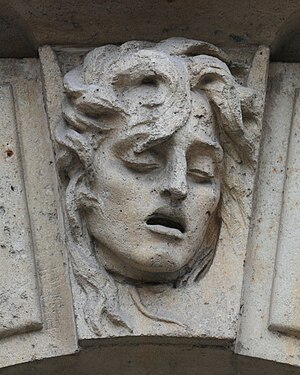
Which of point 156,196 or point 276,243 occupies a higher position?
point 156,196

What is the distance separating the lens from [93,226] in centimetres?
254

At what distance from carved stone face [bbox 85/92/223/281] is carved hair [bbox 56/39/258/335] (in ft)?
0.08

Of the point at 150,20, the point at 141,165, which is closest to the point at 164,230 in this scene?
the point at 141,165

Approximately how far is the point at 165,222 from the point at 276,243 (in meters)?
0.25

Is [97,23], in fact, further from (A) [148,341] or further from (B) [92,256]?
(A) [148,341]

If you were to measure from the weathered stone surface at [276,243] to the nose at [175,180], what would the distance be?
237 millimetres

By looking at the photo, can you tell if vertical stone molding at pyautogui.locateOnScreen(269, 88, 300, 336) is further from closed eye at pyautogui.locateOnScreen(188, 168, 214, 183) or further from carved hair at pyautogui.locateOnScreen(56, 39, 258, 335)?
closed eye at pyautogui.locateOnScreen(188, 168, 214, 183)

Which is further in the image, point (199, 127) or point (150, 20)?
point (150, 20)

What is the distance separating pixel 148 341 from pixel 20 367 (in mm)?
262

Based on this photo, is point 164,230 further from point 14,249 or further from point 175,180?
point 14,249

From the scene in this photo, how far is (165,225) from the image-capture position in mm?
2506

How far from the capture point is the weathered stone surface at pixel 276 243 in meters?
2.56

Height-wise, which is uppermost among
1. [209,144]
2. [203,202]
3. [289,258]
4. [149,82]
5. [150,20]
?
[150,20]

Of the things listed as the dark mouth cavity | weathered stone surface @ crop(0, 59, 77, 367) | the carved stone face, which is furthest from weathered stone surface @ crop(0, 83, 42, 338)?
the dark mouth cavity
